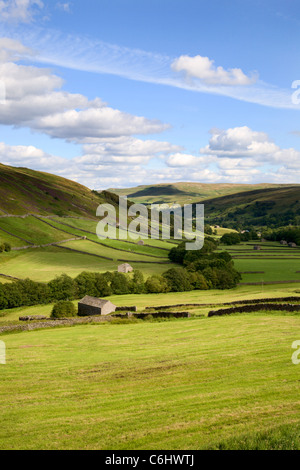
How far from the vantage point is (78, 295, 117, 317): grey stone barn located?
188ft

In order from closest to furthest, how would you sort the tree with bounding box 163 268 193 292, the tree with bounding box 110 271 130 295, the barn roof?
the barn roof → the tree with bounding box 110 271 130 295 → the tree with bounding box 163 268 193 292

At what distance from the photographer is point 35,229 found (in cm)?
13300

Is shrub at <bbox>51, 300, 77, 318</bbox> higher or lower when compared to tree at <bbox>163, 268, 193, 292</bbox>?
lower

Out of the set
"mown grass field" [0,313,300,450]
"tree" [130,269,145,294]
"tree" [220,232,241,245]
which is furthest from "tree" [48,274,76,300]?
"tree" [220,232,241,245]

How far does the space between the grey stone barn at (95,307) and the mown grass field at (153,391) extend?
2210cm

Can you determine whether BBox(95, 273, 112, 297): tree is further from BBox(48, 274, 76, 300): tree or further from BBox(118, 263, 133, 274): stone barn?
BBox(118, 263, 133, 274): stone barn

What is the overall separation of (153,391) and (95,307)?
38.7m

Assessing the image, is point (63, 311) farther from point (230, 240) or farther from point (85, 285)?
point (230, 240)

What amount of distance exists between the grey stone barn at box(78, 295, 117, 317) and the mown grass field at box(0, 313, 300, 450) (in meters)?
22.1

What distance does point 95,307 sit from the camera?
57906 millimetres

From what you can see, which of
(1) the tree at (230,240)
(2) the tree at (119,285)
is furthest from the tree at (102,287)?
(1) the tree at (230,240)

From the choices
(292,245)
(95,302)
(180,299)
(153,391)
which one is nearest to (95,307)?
(95,302)

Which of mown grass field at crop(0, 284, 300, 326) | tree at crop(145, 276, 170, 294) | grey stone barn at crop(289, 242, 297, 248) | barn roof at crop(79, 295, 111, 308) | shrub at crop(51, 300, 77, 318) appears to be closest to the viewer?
barn roof at crop(79, 295, 111, 308)
